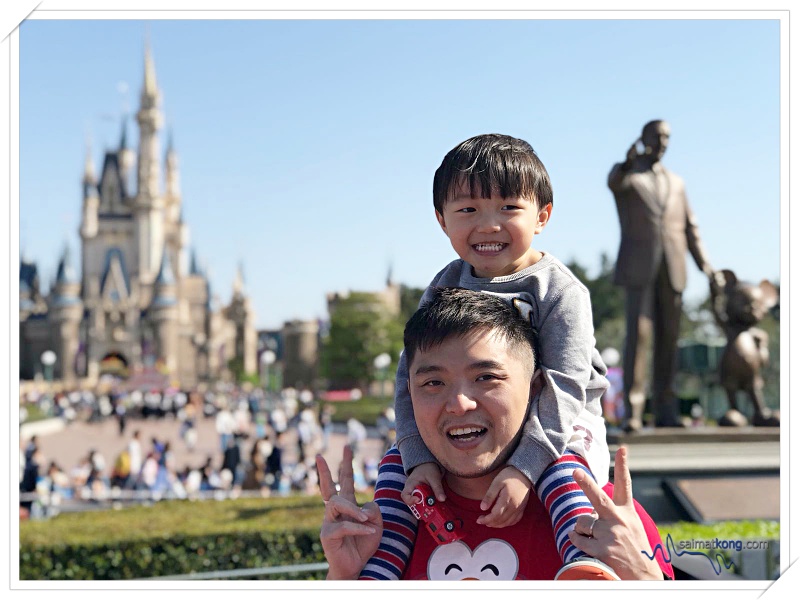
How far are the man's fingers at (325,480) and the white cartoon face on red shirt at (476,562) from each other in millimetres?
280

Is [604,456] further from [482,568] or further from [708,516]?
[708,516]

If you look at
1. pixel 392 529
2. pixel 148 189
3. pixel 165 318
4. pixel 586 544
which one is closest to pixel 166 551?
pixel 392 529

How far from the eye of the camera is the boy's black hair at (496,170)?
2.12 m

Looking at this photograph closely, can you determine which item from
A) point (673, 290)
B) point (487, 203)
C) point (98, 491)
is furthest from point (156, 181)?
point (487, 203)

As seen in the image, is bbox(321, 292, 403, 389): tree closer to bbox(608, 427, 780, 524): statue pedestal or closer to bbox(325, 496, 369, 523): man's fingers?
bbox(608, 427, 780, 524): statue pedestal

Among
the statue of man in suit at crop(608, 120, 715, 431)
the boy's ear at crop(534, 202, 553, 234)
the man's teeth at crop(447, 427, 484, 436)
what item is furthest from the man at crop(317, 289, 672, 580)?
the statue of man in suit at crop(608, 120, 715, 431)

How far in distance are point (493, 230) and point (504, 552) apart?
734 mm

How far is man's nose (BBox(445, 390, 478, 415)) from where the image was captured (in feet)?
6.71

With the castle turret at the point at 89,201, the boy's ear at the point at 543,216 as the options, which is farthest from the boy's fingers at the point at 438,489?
the castle turret at the point at 89,201

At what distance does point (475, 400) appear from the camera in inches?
81.3

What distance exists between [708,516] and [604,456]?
5363 millimetres

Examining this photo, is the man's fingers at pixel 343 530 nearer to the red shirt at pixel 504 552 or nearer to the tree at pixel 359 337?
the red shirt at pixel 504 552
